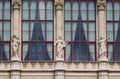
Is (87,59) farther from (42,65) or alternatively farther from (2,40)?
(2,40)

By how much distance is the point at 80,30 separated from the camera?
5553 cm

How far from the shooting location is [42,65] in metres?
54.1

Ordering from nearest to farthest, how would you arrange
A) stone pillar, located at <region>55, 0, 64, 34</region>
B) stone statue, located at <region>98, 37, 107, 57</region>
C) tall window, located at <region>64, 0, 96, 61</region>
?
stone statue, located at <region>98, 37, 107, 57</region> → stone pillar, located at <region>55, 0, 64, 34</region> → tall window, located at <region>64, 0, 96, 61</region>

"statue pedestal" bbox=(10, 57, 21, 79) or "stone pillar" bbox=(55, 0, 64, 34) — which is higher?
"stone pillar" bbox=(55, 0, 64, 34)

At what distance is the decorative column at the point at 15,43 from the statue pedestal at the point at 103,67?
6791mm

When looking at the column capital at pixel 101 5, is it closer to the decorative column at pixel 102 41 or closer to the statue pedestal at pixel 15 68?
the decorative column at pixel 102 41

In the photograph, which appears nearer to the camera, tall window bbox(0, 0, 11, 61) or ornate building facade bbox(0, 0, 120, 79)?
ornate building facade bbox(0, 0, 120, 79)

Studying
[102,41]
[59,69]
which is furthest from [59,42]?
[102,41]

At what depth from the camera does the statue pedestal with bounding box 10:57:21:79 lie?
175ft

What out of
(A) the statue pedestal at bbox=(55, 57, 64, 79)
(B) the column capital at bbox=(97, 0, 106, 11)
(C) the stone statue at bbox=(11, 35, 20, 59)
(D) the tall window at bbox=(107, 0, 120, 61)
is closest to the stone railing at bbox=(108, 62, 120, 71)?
(D) the tall window at bbox=(107, 0, 120, 61)

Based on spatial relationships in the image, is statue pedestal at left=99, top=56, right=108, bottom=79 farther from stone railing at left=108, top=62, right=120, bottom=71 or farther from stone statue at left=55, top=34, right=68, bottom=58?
stone statue at left=55, top=34, right=68, bottom=58

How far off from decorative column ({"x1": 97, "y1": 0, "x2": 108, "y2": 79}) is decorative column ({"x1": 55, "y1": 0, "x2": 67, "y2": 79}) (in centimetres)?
307

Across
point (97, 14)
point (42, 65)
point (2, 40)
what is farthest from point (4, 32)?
point (97, 14)

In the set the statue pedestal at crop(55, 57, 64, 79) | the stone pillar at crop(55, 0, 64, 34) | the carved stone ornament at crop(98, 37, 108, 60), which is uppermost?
the stone pillar at crop(55, 0, 64, 34)
